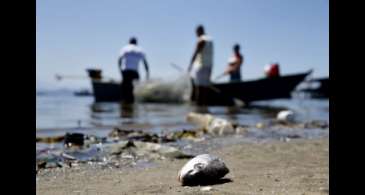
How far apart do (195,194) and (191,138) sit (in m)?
3.41

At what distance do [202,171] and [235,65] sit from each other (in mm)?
13476

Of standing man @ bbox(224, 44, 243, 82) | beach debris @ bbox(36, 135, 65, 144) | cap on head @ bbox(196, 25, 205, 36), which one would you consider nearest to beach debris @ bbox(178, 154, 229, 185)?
beach debris @ bbox(36, 135, 65, 144)

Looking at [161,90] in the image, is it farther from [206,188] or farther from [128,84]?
[206,188]

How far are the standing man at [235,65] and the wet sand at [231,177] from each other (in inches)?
452

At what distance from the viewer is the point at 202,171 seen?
2.66 meters

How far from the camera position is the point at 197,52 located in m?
12.6

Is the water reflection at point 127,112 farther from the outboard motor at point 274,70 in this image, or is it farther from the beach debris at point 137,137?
the outboard motor at point 274,70

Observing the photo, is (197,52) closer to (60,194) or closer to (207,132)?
(207,132)

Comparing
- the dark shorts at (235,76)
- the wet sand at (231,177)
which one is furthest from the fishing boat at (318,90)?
the wet sand at (231,177)

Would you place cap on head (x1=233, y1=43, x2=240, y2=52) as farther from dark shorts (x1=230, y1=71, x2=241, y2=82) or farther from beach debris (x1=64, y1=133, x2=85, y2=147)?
beach debris (x1=64, y1=133, x2=85, y2=147)

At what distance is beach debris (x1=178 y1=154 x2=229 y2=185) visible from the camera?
8.69ft

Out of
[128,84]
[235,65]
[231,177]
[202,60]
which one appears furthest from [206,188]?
[235,65]

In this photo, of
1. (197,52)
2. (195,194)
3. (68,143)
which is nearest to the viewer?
(195,194)
